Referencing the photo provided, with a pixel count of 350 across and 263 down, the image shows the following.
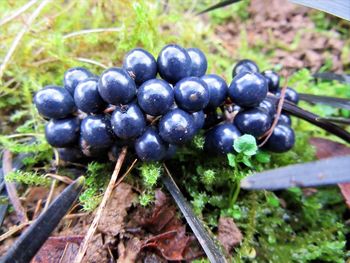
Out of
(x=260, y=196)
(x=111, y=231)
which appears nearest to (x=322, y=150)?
(x=260, y=196)

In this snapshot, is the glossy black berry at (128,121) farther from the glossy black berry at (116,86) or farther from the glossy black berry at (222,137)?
the glossy black berry at (222,137)

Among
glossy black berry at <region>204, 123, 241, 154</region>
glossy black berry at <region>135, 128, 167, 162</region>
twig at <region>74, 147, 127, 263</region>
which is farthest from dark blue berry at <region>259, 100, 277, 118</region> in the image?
twig at <region>74, 147, 127, 263</region>

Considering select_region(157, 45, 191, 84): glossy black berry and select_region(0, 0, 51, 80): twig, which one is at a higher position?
select_region(0, 0, 51, 80): twig

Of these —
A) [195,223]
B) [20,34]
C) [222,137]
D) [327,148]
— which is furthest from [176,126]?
[20,34]

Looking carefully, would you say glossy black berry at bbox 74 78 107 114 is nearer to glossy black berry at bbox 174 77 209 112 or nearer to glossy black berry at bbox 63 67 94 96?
glossy black berry at bbox 63 67 94 96

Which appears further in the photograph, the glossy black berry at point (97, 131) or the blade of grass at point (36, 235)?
the glossy black berry at point (97, 131)

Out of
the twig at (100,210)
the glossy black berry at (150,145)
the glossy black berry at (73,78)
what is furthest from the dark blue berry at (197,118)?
the glossy black berry at (73,78)
